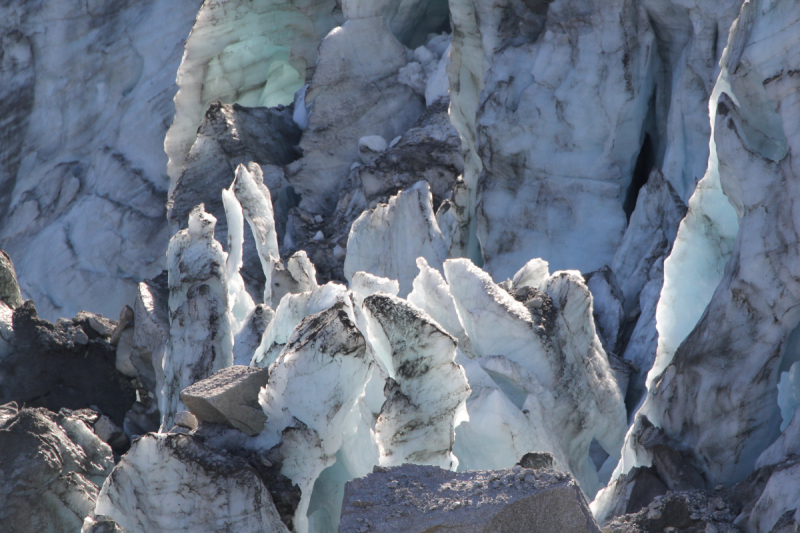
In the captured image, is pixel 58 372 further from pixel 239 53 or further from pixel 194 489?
pixel 239 53

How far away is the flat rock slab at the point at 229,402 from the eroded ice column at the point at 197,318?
2593mm

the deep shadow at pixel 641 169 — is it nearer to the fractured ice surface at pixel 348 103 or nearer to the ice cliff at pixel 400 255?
the ice cliff at pixel 400 255

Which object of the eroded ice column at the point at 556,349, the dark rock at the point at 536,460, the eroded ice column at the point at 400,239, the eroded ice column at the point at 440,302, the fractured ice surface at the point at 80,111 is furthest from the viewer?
the fractured ice surface at the point at 80,111

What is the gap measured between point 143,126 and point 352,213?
694 cm

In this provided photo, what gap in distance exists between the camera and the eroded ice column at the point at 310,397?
185 inches

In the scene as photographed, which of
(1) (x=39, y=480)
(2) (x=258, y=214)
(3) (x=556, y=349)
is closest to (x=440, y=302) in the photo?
(3) (x=556, y=349)

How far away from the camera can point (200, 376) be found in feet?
24.2

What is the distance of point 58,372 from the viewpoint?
350 inches

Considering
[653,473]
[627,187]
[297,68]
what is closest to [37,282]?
[297,68]

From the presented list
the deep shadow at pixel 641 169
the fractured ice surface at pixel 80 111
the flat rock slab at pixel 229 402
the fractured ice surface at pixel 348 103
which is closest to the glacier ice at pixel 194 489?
the flat rock slab at pixel 229 402

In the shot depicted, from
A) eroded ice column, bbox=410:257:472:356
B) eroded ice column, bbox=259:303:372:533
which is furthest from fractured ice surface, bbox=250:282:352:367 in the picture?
eroded ice column, bbox=259:303:372:533

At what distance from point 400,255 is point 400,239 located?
189 mm

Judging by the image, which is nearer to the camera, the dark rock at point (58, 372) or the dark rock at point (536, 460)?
the dark rock at point (536, 460)

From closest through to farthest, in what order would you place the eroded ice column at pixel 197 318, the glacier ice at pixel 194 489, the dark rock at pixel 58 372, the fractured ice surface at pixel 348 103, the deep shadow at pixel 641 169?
the glacier ice at pixel 194 489, the eroded ice column at pixel 197 318, the dark rock at pixel 58 372, the deep shadow at pixel 641 169, the fractured ice surface at pixel 348 103
